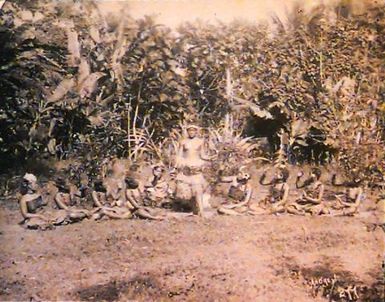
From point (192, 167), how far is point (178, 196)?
12cm

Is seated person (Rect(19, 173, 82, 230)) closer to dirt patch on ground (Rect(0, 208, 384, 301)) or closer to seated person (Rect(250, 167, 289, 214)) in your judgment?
dirt patch on ground (Rect(0, 208, 384, 301))

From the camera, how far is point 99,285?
1.99 meters

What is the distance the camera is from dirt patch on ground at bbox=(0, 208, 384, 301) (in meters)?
1.98

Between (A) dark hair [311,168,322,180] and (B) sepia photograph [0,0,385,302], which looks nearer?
(B) sepia photograph [0,0,385,302]

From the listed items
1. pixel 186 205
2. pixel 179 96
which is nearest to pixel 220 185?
pixel 186 205

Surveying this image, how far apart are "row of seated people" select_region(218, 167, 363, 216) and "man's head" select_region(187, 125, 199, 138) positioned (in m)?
0.21

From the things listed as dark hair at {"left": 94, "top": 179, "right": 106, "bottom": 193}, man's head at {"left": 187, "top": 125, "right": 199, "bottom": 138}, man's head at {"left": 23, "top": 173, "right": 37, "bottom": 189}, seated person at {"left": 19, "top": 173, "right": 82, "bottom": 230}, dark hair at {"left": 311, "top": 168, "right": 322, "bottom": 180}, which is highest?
man's head at {"left": 187, "top": 125, "right": 199, "bottom": 138}

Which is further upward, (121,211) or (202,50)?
(202,50)

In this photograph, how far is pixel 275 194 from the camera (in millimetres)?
2107

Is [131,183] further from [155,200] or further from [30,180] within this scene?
[30,180]

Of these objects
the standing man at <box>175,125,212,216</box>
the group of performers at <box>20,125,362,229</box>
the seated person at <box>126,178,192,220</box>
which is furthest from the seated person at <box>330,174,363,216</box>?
the seated person at <box>126,178,192,220</box>

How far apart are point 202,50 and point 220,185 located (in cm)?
52

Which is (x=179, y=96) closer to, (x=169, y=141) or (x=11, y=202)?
(x=169, y=141)

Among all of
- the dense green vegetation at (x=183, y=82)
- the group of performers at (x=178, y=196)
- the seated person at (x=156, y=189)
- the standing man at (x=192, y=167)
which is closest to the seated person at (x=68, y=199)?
the group of performers at (x=178, y=196)
